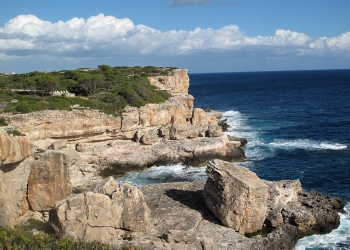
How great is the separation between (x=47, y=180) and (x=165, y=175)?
17.5 metres

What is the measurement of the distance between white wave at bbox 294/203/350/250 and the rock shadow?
5.80 metres

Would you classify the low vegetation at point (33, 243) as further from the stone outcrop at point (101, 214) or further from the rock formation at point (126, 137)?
the rock formation at point (126, 137)

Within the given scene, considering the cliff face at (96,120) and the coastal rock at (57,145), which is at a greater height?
the cliff face at (96,120)

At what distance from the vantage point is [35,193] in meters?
24.1

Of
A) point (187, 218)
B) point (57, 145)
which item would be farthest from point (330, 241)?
point (57, 145)

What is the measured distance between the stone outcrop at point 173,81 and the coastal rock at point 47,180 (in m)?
45.6

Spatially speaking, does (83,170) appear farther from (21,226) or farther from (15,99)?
(15,99)

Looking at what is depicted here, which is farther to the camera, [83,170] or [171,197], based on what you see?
[83,170]

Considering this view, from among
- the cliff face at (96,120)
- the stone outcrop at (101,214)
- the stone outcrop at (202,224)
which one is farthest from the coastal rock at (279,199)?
the cliff face at (96,120)

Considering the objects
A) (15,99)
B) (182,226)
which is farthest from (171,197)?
(15,99)

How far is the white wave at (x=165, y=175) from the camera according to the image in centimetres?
3875

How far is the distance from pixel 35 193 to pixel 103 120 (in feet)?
68.4

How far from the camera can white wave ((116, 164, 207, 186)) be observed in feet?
127

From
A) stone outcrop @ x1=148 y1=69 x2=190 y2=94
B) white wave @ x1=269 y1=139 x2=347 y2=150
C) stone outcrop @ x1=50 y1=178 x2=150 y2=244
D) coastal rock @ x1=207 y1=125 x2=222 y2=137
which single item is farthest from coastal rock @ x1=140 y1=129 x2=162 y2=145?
stone outcrop @ x1=148 y1=69 x2=190 y2=94
